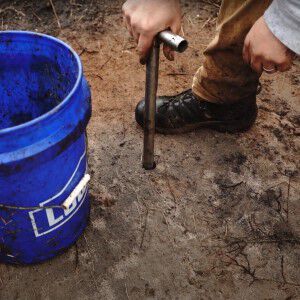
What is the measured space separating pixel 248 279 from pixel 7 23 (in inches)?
87.3

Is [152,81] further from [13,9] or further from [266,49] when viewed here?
[13,9]

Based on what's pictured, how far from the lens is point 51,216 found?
1.29m

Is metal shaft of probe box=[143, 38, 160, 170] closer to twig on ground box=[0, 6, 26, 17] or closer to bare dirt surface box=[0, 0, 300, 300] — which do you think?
bare dirt surface box=[0, 0, 300, 300]

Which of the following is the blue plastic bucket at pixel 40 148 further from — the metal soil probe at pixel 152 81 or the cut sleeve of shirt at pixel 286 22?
the cut sleeve of shirt at pixel 286 22

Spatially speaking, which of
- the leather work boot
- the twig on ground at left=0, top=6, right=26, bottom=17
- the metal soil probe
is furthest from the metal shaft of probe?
the twig on ground at left=0, top=6, right=26, bottom=17

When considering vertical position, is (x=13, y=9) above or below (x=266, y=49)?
below

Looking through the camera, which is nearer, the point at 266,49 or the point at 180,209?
the point at 266,49

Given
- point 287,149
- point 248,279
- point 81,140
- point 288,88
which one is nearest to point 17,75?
point 81,140

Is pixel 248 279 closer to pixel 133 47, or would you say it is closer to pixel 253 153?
pixel 253 153

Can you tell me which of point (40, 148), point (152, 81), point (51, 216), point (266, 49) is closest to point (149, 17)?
point (152, 81)

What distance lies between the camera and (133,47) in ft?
8.29

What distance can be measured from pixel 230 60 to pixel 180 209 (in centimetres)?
71

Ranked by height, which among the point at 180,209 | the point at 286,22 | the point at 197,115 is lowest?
the point at 180,209

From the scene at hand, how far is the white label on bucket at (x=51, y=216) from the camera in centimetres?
125
